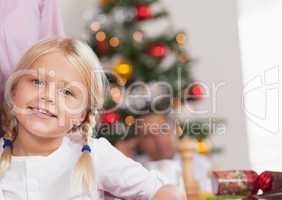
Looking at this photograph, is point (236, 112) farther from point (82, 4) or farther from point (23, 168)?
point (23, 168)

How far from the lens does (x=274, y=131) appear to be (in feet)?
10.6

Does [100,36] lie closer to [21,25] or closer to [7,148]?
[21,25]

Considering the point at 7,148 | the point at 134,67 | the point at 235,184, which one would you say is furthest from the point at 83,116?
the point at 134,67

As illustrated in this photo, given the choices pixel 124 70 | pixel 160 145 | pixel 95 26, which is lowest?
pixel 160 145

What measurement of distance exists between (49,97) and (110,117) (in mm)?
1674

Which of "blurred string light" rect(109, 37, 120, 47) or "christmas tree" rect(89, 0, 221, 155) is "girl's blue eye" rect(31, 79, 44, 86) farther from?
"blurred string light" rect(109, 37, 120, 47)

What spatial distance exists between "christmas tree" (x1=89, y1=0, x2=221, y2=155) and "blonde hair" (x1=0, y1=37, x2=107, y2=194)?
1557mm

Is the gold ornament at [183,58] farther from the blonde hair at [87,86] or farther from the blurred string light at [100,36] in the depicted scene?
the blonde hair at [87,86]

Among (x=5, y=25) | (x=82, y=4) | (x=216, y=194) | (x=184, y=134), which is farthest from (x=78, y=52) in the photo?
(x=82, y=4)

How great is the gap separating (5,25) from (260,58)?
2.34m

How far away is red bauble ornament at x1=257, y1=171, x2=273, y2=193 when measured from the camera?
127cm

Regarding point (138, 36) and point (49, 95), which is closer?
point (49, 95)

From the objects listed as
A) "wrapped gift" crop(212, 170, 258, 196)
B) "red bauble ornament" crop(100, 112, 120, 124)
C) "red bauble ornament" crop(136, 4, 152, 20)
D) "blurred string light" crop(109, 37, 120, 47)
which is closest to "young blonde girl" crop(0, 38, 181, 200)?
"wrapped gift" crop(212, 170, 258, 196)

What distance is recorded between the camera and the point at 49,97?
3.92 ft
